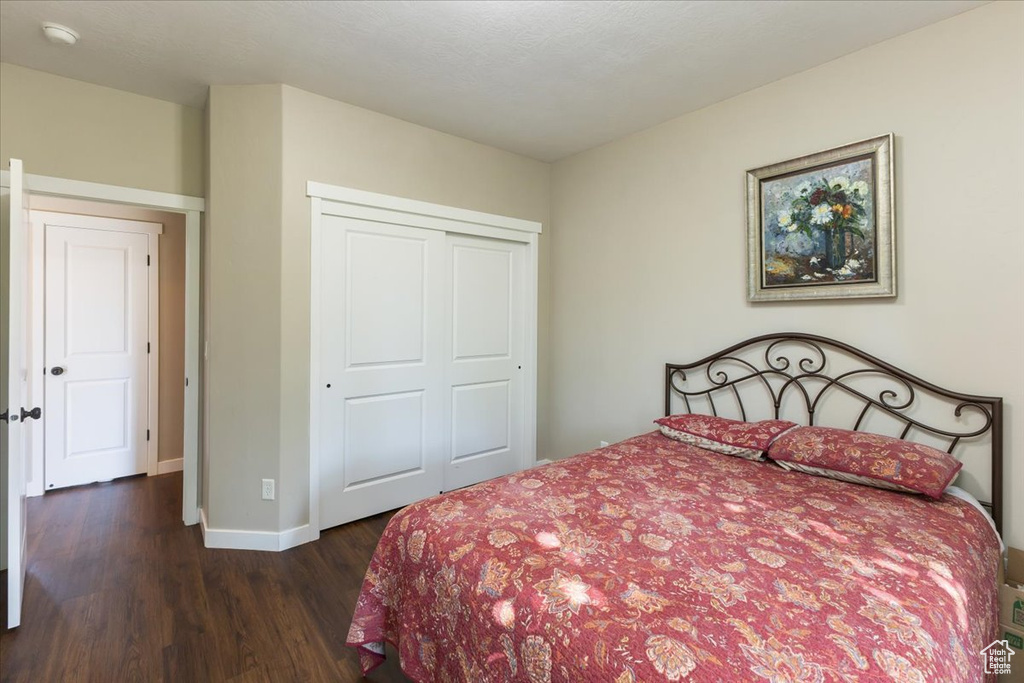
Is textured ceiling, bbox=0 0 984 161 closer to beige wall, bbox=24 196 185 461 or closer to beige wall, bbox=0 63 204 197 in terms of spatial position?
beige wall, bbox=0 63 204 197

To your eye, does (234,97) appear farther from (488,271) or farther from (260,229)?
(488,271)

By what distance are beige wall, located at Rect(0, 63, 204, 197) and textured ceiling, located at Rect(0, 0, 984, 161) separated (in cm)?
9

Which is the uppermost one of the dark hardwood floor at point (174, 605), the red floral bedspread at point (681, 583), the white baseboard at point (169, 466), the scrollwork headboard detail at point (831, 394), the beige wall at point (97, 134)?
the beige wall at point (97, 134)

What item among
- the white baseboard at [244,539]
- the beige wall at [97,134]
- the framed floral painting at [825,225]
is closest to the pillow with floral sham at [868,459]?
the framed floral painting at [825,225]

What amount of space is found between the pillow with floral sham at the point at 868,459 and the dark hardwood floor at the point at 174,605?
183 centimetres

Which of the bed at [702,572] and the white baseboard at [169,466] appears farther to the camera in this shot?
the white baseboard at [169,466]

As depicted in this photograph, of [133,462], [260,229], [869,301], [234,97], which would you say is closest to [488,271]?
[260,229]

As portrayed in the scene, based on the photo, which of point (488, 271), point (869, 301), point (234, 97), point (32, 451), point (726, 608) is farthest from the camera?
point (488, 271)

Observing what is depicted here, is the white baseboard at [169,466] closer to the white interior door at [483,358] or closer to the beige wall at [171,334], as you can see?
the beige wall at [171,334]

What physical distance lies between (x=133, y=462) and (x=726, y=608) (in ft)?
14.3

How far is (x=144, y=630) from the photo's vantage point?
6.03 feet

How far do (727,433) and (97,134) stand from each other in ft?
12.1

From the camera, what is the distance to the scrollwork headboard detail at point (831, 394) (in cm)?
187

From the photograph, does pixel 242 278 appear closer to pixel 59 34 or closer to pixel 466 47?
pixel 59 34
